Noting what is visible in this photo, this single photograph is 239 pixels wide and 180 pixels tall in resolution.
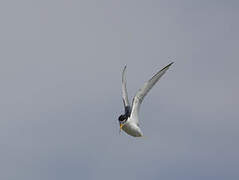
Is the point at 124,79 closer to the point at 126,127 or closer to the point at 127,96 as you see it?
the point at 127,96

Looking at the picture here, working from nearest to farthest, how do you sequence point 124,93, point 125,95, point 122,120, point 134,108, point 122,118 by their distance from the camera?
point 122,120, point 122,118, point 124,93, point 125,95, point 134,108

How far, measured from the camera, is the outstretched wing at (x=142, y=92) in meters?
31.8

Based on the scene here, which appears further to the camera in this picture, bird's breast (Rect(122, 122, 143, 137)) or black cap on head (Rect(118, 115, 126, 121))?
black cap on head (Rect(118, 115, 126, 121))

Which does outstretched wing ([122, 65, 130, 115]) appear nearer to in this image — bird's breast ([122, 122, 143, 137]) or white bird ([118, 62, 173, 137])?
white bird ([118, 62, 173, 137])

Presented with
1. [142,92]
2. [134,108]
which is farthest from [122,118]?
[142,92]

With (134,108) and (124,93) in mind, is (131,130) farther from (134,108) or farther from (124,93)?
(124,93)

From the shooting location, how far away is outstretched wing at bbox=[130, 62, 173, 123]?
3178cm

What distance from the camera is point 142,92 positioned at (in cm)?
3347

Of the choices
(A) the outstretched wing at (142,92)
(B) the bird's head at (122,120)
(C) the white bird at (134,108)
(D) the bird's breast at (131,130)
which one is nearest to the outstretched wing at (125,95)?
(C) the white bird at (134,108)

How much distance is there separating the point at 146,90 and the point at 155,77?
1.92 m

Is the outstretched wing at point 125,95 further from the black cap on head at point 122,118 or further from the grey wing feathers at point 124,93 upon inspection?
the black cap on head at point 122,118

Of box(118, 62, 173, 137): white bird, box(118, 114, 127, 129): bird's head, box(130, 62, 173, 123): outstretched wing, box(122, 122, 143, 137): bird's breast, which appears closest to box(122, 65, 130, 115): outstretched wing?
box(118, 62, 173, 137): white bird

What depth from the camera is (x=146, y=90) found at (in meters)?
33.2

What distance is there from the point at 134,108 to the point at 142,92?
1.77 m
